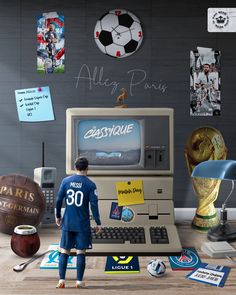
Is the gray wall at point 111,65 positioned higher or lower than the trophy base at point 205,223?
higher

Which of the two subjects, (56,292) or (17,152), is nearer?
(56,292)

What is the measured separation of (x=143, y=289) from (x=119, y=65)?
1.32 meters

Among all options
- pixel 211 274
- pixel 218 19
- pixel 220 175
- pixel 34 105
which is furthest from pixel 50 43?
pixel 211 274

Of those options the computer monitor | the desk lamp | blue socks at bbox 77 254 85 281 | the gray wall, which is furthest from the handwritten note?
blue socks at bbox 77 254 85 281

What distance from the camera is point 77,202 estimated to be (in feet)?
3.46

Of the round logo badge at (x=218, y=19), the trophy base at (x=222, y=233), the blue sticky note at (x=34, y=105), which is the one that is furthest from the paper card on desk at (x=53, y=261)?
the round logo badge at (x=218, y=19)

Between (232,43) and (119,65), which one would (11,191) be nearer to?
(119,65)

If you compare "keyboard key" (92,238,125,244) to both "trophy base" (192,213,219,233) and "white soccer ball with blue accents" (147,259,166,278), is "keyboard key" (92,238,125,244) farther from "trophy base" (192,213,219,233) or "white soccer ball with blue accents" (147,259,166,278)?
"trophy base" (192,213,219,233)

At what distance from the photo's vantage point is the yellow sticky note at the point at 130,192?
1.55m

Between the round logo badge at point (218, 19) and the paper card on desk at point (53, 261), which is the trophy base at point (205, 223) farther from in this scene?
the round logo badge at point (218, 19)

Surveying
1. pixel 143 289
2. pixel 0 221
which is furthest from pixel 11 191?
pixel 143 289

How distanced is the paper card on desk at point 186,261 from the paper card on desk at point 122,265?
0.12m

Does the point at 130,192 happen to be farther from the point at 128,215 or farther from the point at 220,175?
the point at 220,175

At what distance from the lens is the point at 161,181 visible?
157 centimetres
